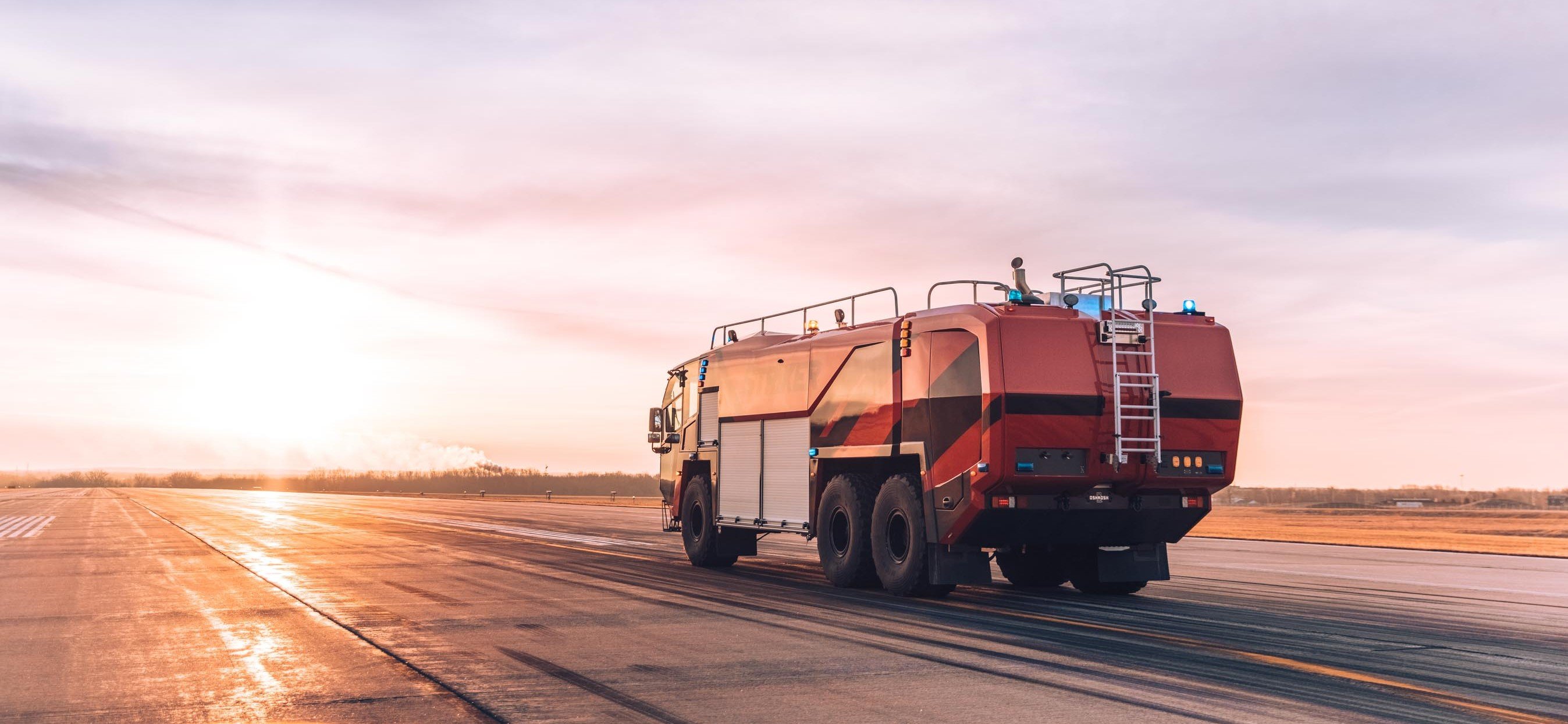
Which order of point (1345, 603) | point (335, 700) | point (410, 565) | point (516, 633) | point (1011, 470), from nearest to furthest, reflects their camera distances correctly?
point (335, 700), point (516, 633), point (1011, 470), point (1345, 603), point (410, 565)

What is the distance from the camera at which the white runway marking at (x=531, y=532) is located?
90.5ft

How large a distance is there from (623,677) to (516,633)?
9.31 ft

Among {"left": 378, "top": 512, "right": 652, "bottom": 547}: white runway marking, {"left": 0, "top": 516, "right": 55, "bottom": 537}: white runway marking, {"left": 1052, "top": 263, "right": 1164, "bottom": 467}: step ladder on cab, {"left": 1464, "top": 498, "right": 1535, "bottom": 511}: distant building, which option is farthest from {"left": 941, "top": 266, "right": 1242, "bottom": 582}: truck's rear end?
{"left": 1464, "top": 498, "right": 1535, "bottom": 511}: distant building

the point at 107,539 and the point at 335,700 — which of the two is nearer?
the point at 335,700

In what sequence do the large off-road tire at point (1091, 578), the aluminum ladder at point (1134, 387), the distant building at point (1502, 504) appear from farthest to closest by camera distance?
the distant building at point (1502, 504)
the large off-road tire at point (1091, 578)
the aluminum ladder at point (1134, 387)

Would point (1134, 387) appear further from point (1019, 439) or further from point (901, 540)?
point (901, 540)

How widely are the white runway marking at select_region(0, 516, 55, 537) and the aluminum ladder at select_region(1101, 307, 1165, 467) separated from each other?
3127 centimetres

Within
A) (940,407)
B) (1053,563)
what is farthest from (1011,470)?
(1053,563)

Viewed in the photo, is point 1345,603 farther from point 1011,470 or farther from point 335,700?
point 335,700

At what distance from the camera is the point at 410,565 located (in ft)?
64.8

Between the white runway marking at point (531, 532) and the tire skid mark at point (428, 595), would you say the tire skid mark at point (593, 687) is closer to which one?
the tire skid mark at point (428, 595)

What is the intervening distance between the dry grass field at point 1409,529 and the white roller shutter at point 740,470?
709 inches

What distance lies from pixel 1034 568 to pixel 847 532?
9.42 ft

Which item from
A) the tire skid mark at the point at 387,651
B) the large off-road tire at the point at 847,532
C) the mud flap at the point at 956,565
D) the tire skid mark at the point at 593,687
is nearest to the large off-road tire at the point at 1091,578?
the mud flap at the point at 956,565
